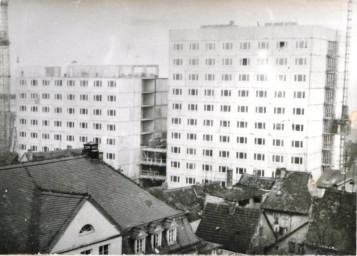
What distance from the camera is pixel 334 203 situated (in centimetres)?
2080

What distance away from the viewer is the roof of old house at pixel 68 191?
15.9m

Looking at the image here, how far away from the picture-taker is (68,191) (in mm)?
16969

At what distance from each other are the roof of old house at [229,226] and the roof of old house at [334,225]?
7.56 ft

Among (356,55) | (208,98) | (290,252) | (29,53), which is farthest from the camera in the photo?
(208,98)

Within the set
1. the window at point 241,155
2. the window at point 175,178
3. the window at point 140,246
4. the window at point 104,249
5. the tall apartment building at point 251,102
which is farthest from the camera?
the window at point 175,178

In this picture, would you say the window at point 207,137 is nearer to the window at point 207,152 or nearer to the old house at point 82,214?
the window at point 207,152

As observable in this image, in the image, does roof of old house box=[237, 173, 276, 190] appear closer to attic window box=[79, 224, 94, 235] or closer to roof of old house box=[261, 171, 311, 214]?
roof of old house box=[261, 171, 311, 214]

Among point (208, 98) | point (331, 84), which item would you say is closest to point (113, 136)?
point (208, 98)

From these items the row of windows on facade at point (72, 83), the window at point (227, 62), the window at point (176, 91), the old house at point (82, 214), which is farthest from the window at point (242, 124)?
the old house at point (82, 214)

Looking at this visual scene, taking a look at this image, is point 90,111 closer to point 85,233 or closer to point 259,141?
point 259,141

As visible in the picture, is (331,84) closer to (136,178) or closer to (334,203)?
(334,203)

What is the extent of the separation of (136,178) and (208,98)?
34.6 ft

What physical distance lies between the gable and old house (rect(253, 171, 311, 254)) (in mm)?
6567

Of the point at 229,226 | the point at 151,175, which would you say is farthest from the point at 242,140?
the point at 229,226
